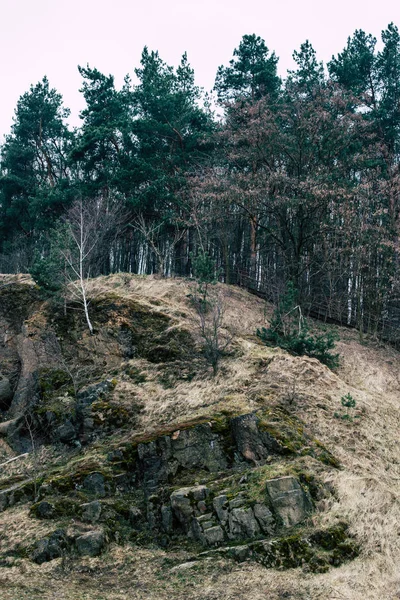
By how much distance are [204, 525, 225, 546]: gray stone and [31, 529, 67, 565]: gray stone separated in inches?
103

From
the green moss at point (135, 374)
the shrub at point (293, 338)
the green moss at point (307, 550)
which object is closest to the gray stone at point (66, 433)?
the green moss at point (135, 374)

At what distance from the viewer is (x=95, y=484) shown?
460 inches

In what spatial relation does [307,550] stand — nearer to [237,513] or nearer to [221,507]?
[237,513]

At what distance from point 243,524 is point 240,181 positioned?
55.9 feet

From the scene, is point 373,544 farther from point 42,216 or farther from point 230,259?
point 42,216

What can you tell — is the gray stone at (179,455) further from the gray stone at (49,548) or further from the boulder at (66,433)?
the boulder at (66,433)

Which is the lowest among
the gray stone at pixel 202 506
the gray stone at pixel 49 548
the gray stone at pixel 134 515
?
the gray stone at pixel 49 548

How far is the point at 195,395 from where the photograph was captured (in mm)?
14492

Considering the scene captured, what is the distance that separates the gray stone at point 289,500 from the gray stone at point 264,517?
0.53ft

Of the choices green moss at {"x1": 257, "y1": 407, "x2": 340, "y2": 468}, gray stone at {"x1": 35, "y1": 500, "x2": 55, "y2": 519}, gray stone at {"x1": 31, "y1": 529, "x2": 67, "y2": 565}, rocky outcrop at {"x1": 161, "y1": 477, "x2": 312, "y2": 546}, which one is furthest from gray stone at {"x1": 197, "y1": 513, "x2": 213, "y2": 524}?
gray stone at {"x1": 35, "y1": 500, "x2": 55, "y2": 519}

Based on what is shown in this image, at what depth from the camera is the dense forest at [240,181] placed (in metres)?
23.4

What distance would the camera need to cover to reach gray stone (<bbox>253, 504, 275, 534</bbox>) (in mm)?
9908

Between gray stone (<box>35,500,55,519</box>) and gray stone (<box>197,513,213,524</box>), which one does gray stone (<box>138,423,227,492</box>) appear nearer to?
gray stone (<box>197,513,213,524</box>)

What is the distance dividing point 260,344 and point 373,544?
8.94m
